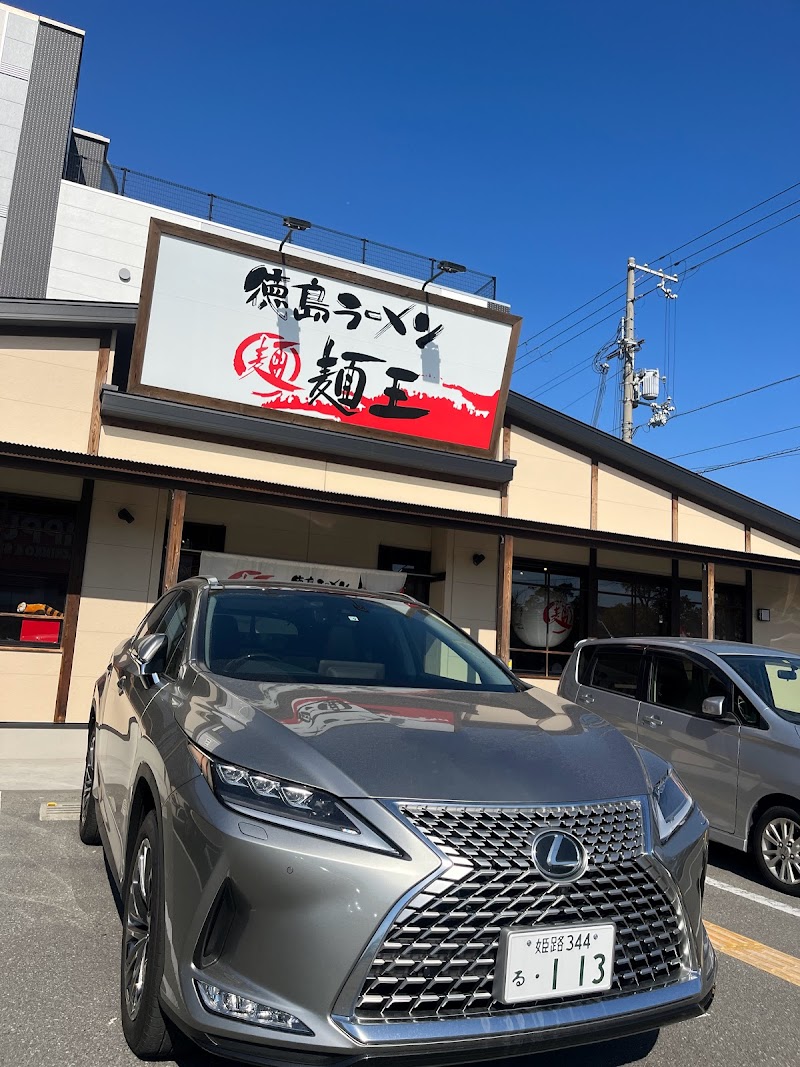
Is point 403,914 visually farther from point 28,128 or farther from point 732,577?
point 28,128

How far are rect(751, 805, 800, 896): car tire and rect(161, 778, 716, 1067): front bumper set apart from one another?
333cm

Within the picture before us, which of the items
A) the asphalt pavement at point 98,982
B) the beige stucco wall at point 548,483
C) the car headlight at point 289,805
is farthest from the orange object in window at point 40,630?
the car headlight at point 289,805

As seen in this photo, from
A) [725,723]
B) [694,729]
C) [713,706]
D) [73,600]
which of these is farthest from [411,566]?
[713,706]

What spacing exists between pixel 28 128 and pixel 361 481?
12830 mm

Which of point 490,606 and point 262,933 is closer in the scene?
point 262,933

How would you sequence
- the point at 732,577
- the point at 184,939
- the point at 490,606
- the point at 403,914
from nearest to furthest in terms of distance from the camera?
the point at 403,914
the point at 184,939
the point at 490,606
the point at 732,577

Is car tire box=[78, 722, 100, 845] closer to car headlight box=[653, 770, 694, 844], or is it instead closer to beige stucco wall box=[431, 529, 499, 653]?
car headlight box=[653, 770, 694, 844]

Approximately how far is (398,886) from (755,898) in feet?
12.2

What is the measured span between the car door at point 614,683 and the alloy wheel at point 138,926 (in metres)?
4.34

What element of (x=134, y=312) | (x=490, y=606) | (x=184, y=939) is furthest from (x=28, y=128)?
(x=184, y=939)

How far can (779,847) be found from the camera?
16.2 feet

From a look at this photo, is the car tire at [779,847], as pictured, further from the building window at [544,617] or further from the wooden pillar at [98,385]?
the wooden pillar at [98,385]

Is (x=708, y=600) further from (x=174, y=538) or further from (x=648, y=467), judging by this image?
(x=174, y=538)

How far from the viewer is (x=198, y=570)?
1075 cm
